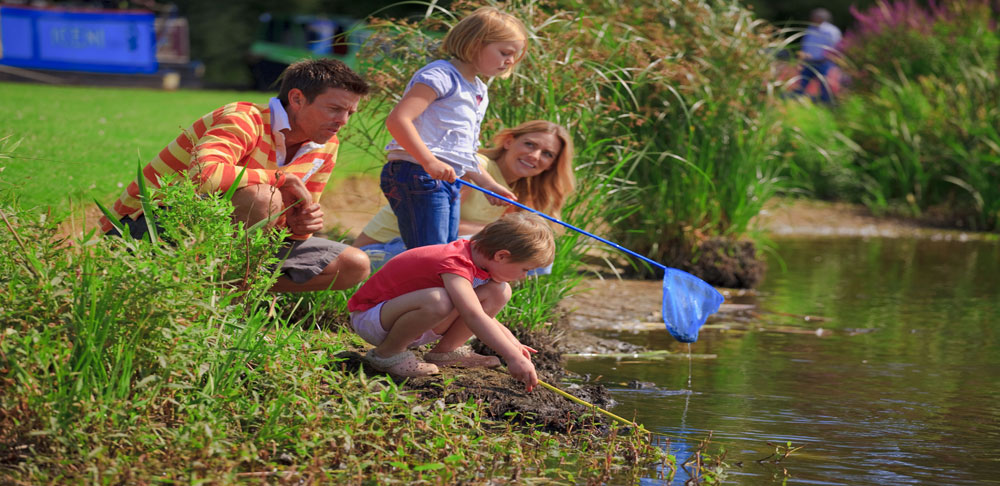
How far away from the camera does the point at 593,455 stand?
3494mm

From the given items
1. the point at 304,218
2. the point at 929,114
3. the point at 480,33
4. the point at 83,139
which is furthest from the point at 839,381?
the point at 929,114

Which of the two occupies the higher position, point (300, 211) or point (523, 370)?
point (300, 211)

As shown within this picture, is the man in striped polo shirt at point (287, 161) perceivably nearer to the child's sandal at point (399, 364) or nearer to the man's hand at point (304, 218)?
the man's hand at point (304, 218)

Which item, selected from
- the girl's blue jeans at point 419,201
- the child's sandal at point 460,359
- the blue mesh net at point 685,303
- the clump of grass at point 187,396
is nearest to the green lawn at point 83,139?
the clump of grass at point 187,396

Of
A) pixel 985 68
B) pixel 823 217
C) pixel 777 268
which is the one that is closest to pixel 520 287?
pixel 777 268

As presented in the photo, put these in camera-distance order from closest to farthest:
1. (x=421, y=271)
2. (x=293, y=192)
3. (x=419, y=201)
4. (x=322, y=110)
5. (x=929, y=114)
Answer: (x=421, y=271)
(x=293, y=192)
(x=322, y=110)
(x=419, y=201)
(x=929, y=114)

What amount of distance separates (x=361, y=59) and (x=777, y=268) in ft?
12.2

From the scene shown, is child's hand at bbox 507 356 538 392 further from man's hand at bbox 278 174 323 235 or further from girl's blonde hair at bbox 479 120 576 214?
girl's blonde hair at bbox 479 120 576 214

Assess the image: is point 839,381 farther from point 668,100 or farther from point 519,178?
point 668,100

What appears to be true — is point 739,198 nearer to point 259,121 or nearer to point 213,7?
point 259,121

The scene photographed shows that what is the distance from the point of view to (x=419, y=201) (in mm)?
4605

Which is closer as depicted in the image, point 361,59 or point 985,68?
point 361,59

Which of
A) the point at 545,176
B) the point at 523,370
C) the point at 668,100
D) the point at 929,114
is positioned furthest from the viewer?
the point at 929,114

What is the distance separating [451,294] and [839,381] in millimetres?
1882
